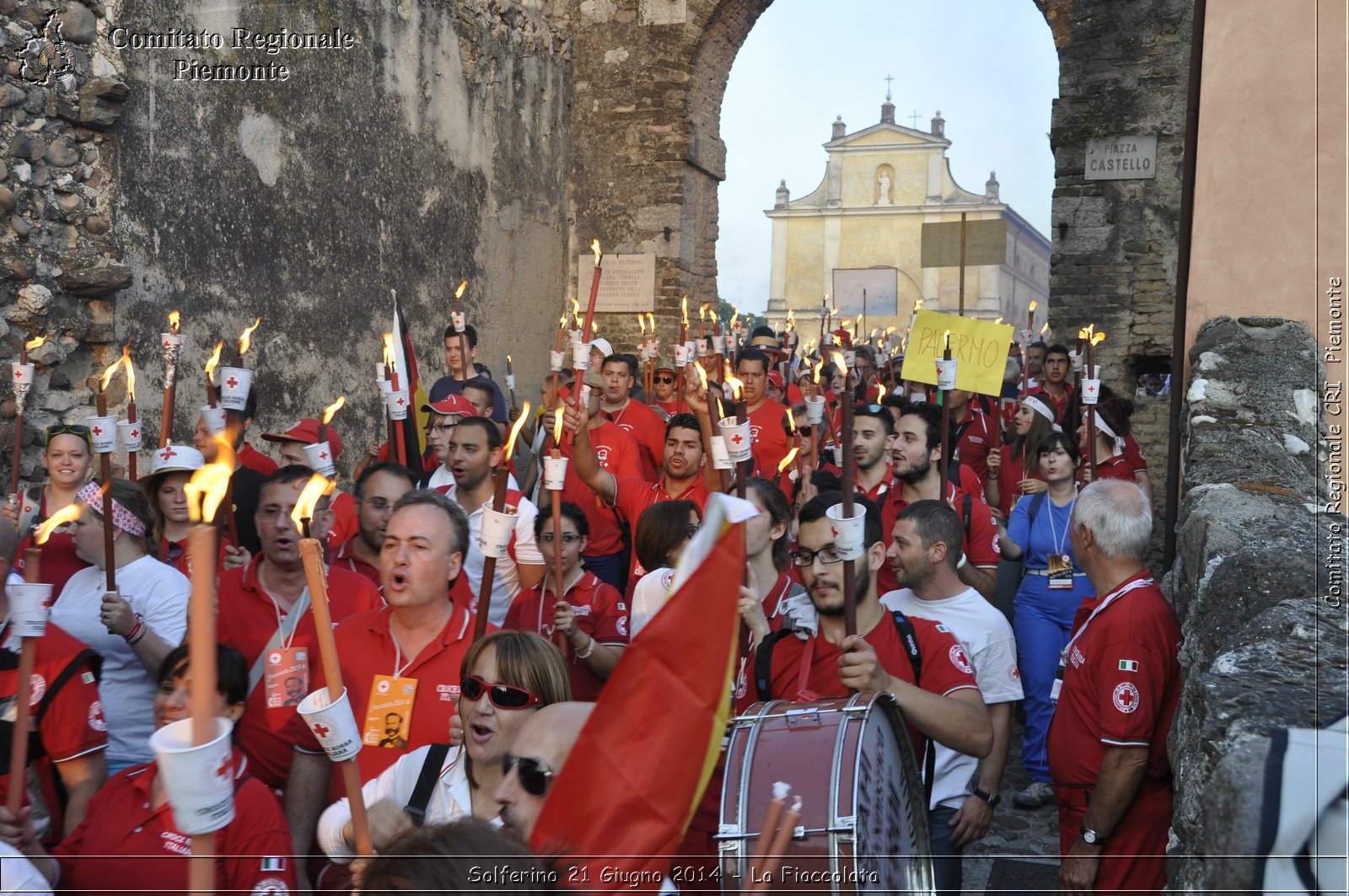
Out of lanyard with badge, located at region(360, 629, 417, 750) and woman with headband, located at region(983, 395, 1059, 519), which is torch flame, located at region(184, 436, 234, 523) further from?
woman with headband, located at region(983, 395, 1059, 519)

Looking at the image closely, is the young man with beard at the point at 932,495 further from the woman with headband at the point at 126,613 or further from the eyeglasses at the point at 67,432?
the eyeglasses at the point at 67,432

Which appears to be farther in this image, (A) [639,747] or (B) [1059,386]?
(B) [1059,386]

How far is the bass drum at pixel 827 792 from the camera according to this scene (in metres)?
2.78

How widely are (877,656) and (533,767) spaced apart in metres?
1.31

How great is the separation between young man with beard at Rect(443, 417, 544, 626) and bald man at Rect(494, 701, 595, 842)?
1.91 metres

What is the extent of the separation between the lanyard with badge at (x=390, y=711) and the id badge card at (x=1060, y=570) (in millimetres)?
3586

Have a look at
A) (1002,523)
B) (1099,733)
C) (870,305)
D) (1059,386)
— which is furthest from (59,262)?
(870,305)

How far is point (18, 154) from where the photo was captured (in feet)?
22.9

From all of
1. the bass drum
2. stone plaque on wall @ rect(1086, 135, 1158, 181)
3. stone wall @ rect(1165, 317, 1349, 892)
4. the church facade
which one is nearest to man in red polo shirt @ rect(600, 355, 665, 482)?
stone wall @ rect(1165, 317, 1349, 892)

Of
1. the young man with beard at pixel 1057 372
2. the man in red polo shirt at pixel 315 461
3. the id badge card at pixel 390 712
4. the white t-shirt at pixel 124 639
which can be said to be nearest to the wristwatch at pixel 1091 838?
the id badge card at pixel 390 712

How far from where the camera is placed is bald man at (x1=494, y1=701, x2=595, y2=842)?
2430 millimetres

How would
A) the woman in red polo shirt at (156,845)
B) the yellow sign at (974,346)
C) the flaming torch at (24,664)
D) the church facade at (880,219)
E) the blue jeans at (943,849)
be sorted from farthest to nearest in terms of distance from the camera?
the church facade at (880,219) < the yellow sign at (974,346) < the blue jeans at (943,849) < the woman in red polo shirt at (156,845) < the flaming torch at (24,664)

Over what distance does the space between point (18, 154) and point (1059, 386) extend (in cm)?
744

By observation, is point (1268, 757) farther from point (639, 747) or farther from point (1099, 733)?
point (1099, 733)
